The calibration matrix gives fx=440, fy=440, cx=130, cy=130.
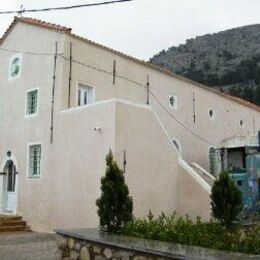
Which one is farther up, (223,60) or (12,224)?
(223,60)

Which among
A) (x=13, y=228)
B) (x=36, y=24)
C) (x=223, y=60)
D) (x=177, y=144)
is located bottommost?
(x=13, y=228)

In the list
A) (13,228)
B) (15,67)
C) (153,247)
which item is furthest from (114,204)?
(15,67)

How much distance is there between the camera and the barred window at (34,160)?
18.0 meters

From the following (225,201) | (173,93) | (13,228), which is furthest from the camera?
(173,93)

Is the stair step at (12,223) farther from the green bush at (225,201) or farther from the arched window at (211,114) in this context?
the arched window at (211,114)

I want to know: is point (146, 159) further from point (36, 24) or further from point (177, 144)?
point (36, 24)

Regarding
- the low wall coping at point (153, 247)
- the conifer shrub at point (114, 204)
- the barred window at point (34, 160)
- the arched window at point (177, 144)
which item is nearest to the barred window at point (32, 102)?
the barred window at point (34, 160)

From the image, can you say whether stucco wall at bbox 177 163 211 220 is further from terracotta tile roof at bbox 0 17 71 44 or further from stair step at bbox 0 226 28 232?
terracotta tile roof at bbox 0 17 71 44

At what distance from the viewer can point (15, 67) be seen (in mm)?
20375

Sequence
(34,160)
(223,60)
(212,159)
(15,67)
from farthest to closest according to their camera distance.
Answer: (223,60), (212,159), (15,67), (34,160)

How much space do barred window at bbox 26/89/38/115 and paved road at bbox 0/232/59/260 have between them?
5.30 m

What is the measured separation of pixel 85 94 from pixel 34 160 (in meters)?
3.48

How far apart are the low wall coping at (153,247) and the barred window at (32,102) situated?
10.7 metres

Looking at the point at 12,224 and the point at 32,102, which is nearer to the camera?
the point at 12,224
